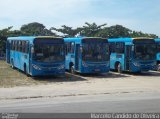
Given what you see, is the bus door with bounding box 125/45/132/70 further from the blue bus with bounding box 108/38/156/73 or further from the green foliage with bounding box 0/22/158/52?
the green foliage with bounding box 0/22/158/52

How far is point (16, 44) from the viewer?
31.6 m

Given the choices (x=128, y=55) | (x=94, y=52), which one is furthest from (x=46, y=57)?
(x=128, y=55)

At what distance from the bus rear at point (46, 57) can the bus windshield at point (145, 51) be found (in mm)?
5883

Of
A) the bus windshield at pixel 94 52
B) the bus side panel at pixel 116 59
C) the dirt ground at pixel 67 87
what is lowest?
the dirt ground at pixel 67 87

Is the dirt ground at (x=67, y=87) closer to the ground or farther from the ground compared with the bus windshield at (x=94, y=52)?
closer to the ground

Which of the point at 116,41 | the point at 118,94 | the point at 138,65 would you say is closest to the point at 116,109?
the point at 118,94

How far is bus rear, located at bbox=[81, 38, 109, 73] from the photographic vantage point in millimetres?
27281

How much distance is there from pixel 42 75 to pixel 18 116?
13395 mm

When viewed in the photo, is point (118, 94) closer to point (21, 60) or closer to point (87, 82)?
point (87, 82)

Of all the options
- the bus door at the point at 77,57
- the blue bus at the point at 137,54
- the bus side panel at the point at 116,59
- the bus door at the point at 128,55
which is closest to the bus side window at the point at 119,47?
the blue bus at the point at 137,54

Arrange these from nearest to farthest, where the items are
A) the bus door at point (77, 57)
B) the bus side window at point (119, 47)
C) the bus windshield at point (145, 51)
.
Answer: the bus door at point (77, 57), the bus windshield at point (145, 51), the bus side window at point (119, 47)

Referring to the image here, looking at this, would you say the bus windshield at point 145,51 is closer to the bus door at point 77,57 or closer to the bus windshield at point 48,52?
the bus door at point 77,57

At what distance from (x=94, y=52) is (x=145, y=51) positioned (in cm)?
385

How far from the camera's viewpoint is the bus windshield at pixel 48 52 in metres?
25.1
